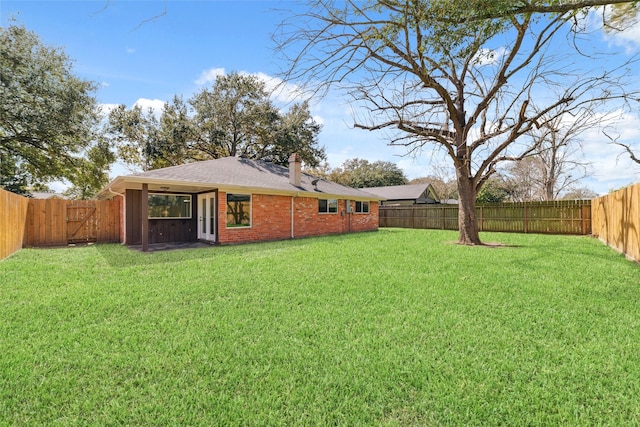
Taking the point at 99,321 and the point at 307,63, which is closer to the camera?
the point at 99,321

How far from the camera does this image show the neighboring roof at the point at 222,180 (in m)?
9.66

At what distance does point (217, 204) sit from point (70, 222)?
226 inches

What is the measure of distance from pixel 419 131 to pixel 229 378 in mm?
10414

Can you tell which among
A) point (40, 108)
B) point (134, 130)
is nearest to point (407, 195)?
point (134, 130)

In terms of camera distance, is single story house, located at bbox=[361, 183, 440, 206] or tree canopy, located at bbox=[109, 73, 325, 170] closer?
tree canopy, located at bbox=[109, 73, 325, 170]

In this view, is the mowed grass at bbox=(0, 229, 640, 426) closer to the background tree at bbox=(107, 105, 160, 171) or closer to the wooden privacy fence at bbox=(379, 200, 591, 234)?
the wooden privacy fence at bbox=(379, 200, 591, 234)

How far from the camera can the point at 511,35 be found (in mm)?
8750

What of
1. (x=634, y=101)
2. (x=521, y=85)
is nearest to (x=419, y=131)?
(x=521, y=85)

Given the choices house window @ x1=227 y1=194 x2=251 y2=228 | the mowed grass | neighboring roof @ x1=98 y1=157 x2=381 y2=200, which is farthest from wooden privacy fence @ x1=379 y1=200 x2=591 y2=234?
house window @ x1=227 y1=194 x2=251 y2=228

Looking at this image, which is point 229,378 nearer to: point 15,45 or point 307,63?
point 307,63

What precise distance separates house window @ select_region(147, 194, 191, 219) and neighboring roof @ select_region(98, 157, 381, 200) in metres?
0.49

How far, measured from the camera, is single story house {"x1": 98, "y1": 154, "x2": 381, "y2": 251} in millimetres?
10414

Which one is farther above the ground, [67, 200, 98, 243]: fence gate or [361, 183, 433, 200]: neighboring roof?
[361, 183, 433, 200]: neighboring roof

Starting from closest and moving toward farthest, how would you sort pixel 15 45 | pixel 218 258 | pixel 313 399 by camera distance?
pixel 313 399 < pixel 218 258 < pixel 15 45
